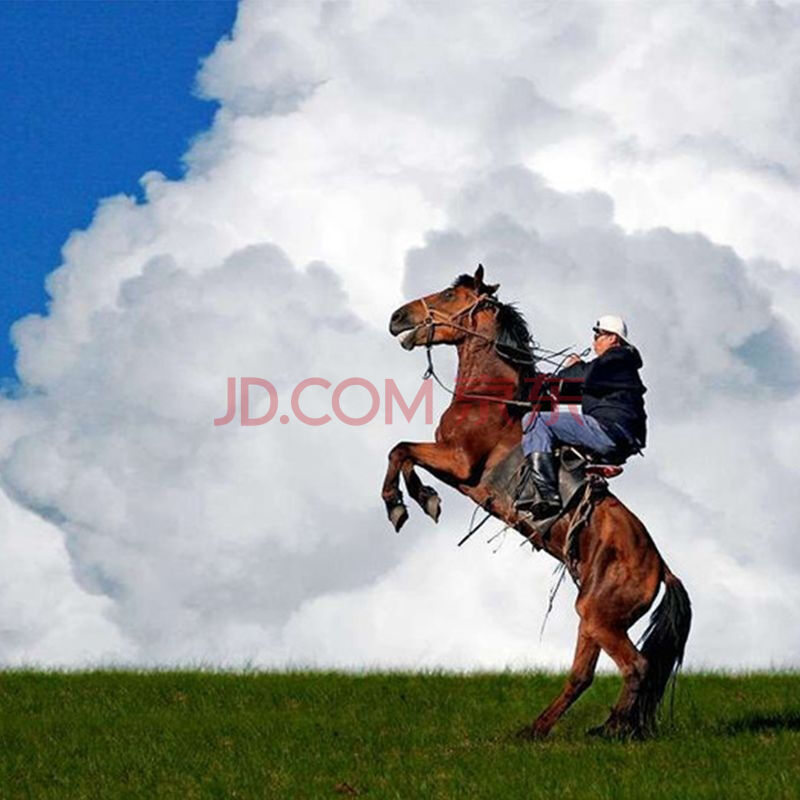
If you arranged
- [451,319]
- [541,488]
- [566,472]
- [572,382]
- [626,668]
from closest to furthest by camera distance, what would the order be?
[626,668] → [541,488] → [566,472] → [572,382] → [451,319]

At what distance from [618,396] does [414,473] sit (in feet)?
6.71

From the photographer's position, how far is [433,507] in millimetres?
14453

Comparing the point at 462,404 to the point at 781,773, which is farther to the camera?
the point at 462,404

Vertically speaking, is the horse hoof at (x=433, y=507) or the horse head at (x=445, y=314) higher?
the horse head at (x=445, y=314)

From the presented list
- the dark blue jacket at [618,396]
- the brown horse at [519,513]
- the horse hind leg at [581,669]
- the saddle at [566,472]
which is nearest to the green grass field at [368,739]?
the horse hind leg at [581,669]

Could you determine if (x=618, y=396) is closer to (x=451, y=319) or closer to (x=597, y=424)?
(x=597, y=424)

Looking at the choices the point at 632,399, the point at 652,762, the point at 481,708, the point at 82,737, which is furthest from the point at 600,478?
the point at 82,737

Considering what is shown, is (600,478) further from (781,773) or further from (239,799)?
(239,799)

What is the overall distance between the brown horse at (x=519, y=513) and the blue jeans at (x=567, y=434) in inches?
13.3

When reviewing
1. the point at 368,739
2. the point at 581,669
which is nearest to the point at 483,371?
the point at 581,669

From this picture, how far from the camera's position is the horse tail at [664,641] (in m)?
14.1

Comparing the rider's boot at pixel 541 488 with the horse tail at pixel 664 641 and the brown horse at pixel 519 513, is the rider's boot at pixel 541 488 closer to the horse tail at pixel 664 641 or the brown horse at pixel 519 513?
the brown horse at pixel 519 513

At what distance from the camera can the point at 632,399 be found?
46.7ft

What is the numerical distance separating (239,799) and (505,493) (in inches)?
158
